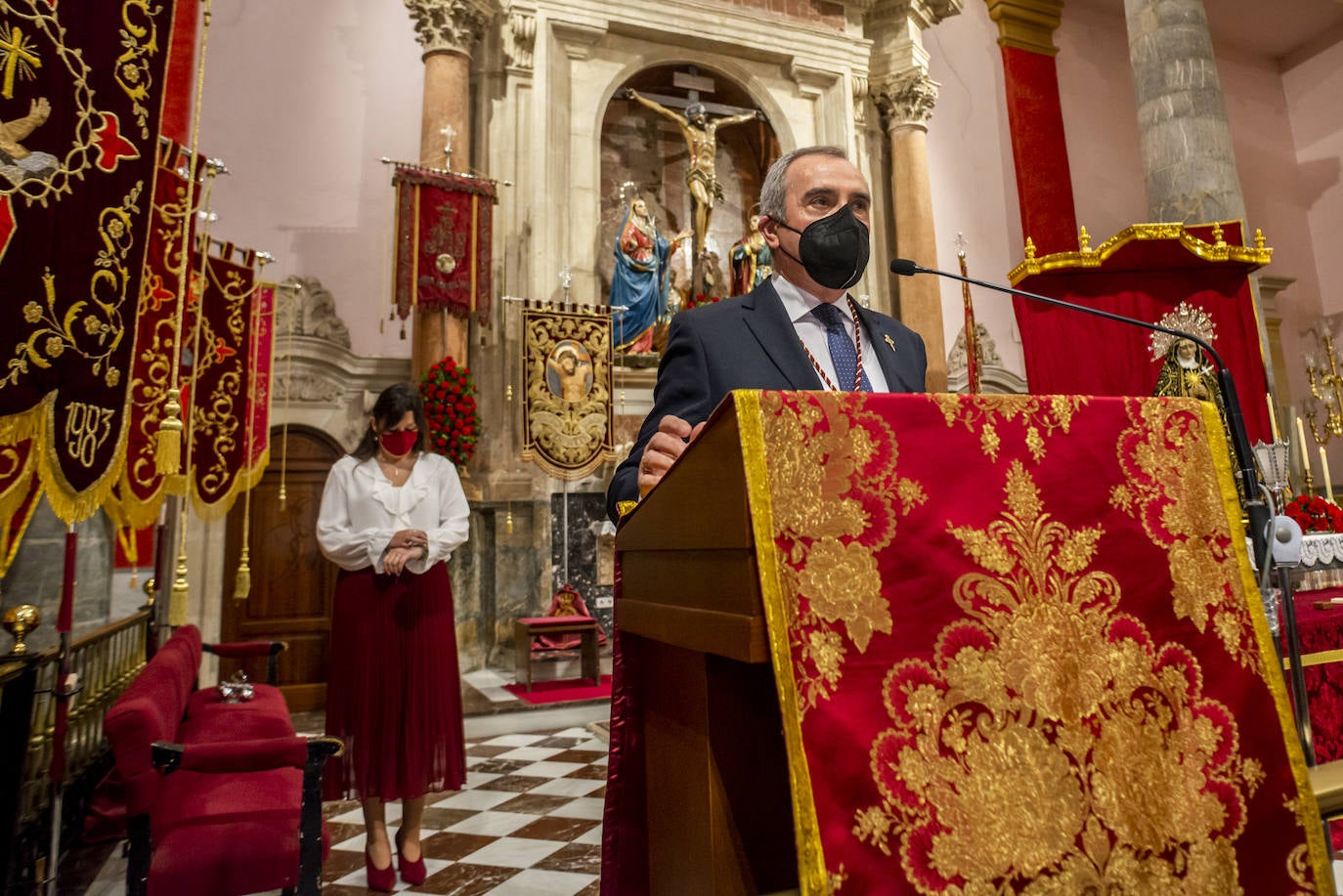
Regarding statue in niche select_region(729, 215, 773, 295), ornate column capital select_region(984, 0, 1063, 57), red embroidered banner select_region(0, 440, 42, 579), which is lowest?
red embroidered banner select_region(0, 440, 42, 579)

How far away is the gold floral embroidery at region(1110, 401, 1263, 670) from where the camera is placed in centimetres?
99

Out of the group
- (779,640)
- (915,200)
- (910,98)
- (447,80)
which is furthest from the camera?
(910,98)

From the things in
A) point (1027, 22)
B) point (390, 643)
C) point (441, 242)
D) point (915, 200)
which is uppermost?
point (1027, 22)

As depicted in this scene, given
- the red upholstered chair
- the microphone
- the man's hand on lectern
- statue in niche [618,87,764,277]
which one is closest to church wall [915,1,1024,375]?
statue in niche [618,87,764,277]

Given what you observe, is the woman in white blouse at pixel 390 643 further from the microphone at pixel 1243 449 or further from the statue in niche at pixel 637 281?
the statue in niche at pixel 637 281

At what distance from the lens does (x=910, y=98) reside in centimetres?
941

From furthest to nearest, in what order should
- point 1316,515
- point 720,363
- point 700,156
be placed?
point 700,156, point 1316,515, point 720,363

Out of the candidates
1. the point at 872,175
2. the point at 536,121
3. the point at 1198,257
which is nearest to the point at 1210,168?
the point at 1198,257

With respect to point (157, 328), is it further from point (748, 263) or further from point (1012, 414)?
point (748, 263)

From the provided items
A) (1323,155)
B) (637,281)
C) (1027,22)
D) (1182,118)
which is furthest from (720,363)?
(1323,155)

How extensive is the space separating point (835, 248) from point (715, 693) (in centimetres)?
84

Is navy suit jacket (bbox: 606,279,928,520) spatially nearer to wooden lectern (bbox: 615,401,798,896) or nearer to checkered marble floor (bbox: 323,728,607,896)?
wooden lectern (bbox: 615,401,798,896)

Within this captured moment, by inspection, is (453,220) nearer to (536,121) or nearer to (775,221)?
(536,121)

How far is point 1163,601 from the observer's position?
969 millimetres
